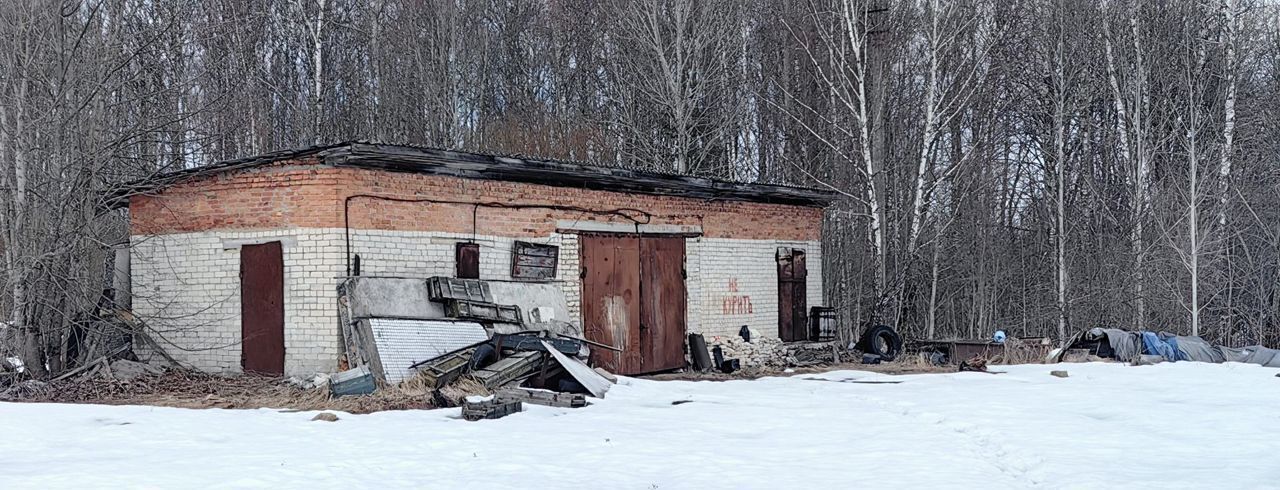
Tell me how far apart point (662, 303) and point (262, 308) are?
5.89 m

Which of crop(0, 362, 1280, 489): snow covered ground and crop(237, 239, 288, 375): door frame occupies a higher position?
crop(237, 239, 288, 375): door frame

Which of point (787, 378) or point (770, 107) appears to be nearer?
point (787, 378)

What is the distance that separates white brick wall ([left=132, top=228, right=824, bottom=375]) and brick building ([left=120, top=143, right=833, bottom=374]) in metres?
0.02

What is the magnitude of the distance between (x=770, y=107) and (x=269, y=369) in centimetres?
1937

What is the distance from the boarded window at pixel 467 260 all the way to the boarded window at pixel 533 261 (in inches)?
21.9

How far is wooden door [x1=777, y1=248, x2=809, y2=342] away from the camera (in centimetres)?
1864

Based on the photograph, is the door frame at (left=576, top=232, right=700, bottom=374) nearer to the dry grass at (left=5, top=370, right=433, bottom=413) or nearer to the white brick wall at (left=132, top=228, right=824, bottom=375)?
the white brick wall at (left=132, top=228, right=824, bottom=375)

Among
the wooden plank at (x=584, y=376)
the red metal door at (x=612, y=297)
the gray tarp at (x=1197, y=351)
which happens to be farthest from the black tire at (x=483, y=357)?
the gray tarp at (x=1197, y=351)

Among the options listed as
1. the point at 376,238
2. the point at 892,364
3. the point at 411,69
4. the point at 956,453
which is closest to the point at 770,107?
the point at 411,69

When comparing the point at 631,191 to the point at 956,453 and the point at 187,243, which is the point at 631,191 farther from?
the point at 956,453

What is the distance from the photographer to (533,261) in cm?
1477

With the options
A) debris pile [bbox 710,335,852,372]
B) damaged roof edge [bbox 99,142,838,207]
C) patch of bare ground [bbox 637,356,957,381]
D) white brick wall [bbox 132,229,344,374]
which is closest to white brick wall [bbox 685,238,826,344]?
debris pile [bbox 710,335,852,372]

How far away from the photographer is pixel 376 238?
13.2 meters

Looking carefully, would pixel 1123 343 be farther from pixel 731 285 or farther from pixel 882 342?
pixel 731 285
